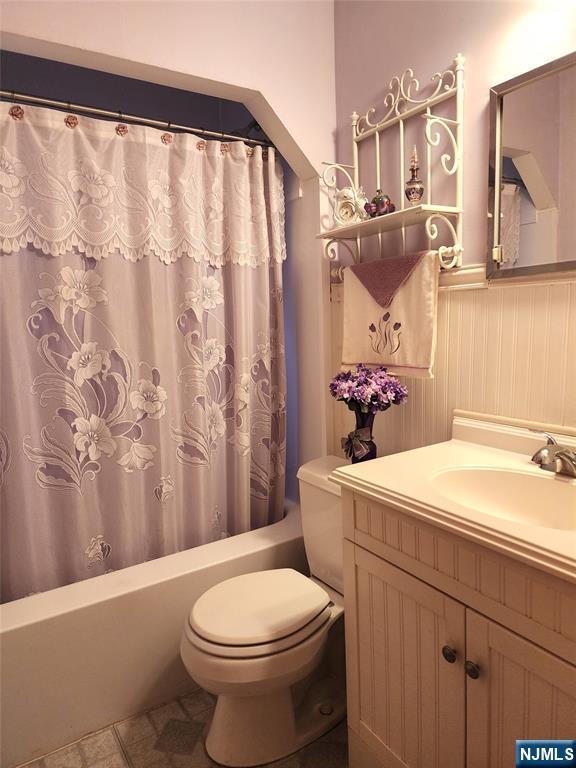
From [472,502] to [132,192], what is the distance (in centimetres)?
139

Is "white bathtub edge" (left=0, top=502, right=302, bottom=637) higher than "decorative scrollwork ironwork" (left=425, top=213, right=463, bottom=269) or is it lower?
lower

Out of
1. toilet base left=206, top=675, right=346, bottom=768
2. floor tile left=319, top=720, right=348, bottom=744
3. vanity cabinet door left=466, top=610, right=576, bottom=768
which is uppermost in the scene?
vanity cabinet door left=466, top=610, right=576, bottom=768

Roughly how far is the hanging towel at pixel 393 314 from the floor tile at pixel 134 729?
1.30 meters

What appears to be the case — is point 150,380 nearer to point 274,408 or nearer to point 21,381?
point 21,381

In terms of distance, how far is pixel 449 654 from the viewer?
39.3 inches

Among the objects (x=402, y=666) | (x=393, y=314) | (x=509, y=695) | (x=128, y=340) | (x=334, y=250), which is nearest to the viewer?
(x=509, y=695)

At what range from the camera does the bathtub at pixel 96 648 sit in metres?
1.43

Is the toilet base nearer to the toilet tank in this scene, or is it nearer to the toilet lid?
the toilet lid

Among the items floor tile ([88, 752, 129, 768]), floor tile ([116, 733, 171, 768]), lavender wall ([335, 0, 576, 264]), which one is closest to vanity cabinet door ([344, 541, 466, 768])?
floor tile ([116, 733, 171, 768])

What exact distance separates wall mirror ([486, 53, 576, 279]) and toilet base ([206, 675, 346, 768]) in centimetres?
135

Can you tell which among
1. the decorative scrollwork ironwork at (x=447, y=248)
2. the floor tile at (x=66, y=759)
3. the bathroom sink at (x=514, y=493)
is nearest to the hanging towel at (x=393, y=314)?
the decorative scrollwork ironwork at (x=447, y=248)

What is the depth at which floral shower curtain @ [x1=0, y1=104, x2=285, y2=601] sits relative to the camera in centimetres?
155

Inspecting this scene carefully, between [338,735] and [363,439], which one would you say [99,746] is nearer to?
[338,735]

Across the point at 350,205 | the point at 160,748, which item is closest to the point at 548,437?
the point at 350,205
